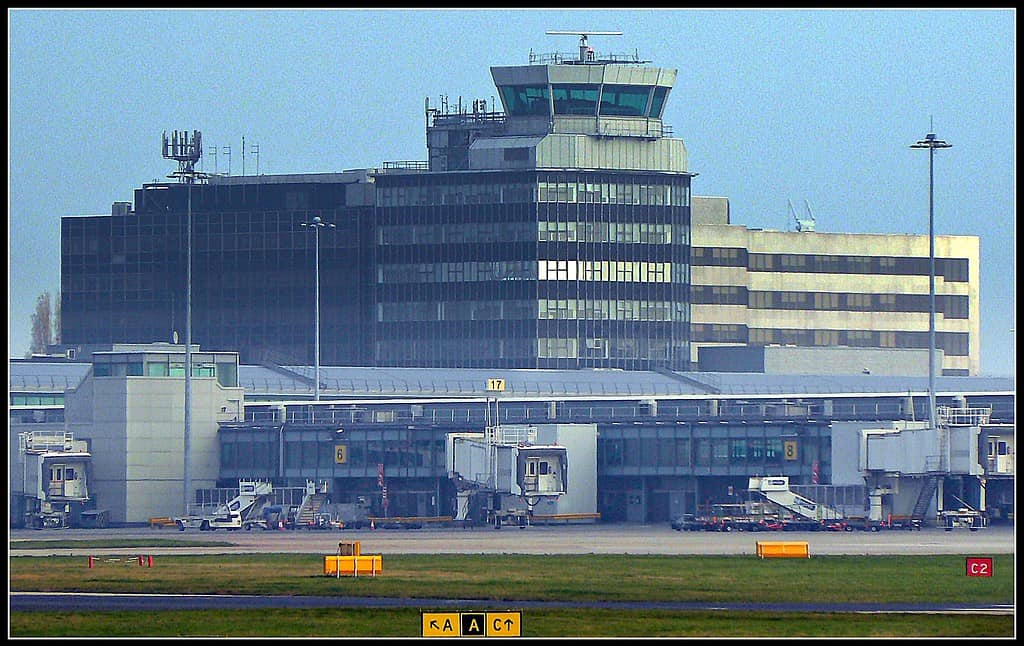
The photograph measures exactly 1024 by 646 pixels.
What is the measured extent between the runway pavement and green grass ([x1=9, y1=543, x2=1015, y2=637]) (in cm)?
534

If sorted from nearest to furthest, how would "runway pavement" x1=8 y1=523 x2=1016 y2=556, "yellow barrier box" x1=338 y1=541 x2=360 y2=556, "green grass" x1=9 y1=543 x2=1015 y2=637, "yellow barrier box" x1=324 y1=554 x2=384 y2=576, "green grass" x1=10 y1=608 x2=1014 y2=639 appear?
1. "green grass" x1=10 y1=608 x2=1014 y2=639
2. "green grass" x1=9 y1=543 x2=1015 y2=637
3. "yellow barrier box" x1=324 y1=554 x2=384 y2=576
4. "yellow barrier box" x1=338 y1=541 x2=360 y2=556
5. "runway pavement" x1=8 y1=523 x2=1016 y2=556

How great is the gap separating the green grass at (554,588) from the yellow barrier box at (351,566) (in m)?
1.07

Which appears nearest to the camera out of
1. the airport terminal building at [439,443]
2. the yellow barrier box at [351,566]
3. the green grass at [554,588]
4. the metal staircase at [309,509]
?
the green grass at [554,588]

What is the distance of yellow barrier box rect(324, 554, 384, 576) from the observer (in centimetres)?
10319

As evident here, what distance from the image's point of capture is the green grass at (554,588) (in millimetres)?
77562

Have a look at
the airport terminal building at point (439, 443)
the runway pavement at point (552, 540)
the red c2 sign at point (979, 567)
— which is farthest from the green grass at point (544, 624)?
the airport terminal building at point (439, 443)

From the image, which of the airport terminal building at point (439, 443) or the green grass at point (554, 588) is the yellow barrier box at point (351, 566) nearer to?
the green grass at point (554, 588)

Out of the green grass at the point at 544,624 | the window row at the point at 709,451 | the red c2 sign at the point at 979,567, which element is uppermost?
the window row at the point at 709,451

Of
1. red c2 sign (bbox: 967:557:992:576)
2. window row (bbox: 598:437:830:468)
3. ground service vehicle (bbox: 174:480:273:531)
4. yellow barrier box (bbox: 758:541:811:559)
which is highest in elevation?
window row (bbox: 598:437:830:468)

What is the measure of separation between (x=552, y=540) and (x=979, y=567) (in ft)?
110

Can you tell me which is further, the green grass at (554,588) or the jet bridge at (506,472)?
the jet bridge at (506,472)

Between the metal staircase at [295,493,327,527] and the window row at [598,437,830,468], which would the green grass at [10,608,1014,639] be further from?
the metal staircase at [295,493,327,527]

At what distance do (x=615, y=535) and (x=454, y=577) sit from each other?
124ft

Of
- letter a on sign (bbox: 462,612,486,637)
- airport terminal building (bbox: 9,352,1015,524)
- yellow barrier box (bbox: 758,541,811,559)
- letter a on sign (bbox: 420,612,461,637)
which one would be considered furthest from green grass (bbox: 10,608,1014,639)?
airport terminal building (bbox: 9,352,1015,524)
